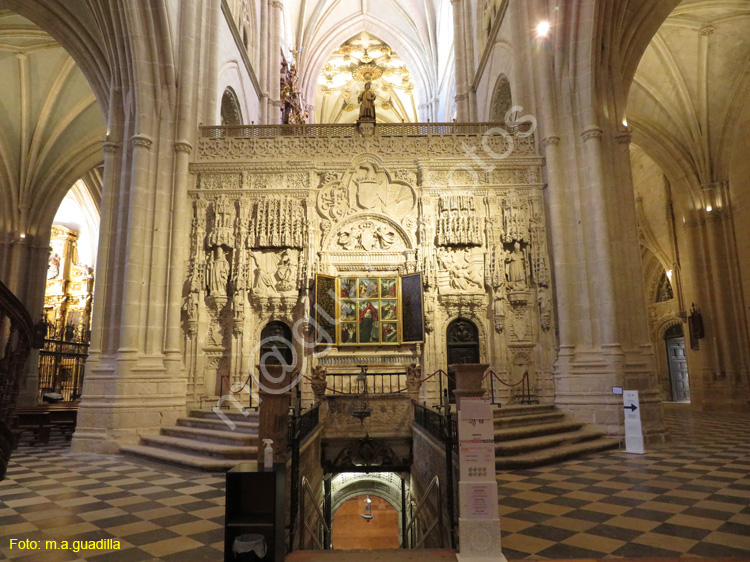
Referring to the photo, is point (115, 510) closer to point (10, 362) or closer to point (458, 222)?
point (10, 362)

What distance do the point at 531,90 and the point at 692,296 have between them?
11.6 m

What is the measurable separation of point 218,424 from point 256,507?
662 cm

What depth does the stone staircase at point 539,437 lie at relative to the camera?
836 cm

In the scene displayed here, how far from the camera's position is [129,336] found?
11.0 m

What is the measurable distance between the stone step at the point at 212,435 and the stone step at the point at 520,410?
481 centimetres

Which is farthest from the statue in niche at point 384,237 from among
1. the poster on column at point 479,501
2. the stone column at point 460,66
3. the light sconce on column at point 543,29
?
the poster on column at point 479,501

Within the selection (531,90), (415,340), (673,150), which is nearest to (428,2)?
(673,150)

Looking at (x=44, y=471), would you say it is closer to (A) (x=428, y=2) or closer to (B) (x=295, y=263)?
(B) (x=295, y=263)

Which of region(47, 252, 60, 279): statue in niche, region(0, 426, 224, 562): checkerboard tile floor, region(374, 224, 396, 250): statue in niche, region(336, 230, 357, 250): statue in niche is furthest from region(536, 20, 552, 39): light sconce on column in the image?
region(47, 252, 60, 279): statue in niche

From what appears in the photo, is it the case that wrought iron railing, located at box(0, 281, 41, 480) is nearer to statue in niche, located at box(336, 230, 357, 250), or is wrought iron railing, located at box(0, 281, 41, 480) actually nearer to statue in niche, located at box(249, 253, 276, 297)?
statue in niche, located at box(249, 253, 276, 297)

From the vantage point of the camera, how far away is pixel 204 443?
9.26m

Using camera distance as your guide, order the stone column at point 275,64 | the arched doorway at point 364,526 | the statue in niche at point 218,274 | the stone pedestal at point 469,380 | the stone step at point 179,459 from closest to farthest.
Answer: the stone pedestal at point 469,380
the stone step at point 179,459
the arched doorway at point 364,526
the statue in niche at point 218,274
the stone column at point 275,64

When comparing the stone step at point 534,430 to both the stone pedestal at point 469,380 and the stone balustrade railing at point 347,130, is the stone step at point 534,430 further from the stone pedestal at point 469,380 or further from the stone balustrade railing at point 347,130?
the stone balustrade railing at point 347,130

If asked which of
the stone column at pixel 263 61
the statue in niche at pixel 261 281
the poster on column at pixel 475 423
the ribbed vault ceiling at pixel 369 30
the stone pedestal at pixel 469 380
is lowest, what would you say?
the poster on column at pixel 475 423
